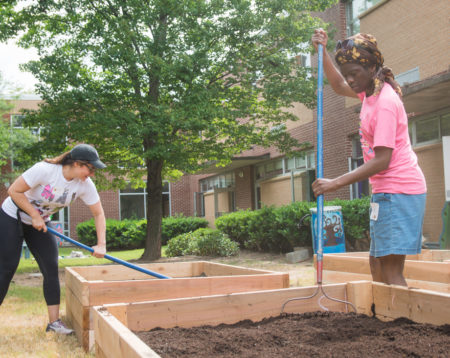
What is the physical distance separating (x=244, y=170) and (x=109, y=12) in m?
11.4

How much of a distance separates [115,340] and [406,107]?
9154 mm

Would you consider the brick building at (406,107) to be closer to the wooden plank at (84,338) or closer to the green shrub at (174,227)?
the green shrub at (174,227)

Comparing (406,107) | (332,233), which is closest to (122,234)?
(332,233)

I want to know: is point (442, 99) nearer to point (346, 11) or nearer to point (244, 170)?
point (346, 11)

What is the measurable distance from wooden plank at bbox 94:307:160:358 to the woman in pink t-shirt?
1434mm

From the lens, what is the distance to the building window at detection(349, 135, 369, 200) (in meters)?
13.3

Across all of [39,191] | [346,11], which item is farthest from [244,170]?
[39,191]

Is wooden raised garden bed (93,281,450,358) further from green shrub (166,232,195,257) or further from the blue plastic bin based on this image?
green shrub (166,232,195,257)

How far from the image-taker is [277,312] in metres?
3.09

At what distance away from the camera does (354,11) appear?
13.8m

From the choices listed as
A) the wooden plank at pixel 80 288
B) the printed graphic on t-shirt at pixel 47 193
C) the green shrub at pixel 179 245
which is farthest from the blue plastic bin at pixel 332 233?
the green shrub at pixel 179 245

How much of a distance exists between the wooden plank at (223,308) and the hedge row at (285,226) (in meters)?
7.48

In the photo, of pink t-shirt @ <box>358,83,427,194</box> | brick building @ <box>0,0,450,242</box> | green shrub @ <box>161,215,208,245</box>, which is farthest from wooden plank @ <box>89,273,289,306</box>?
green shrub @ <box>161,215,208,245</box>

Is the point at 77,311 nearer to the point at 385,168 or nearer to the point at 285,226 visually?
the point at 385,168
